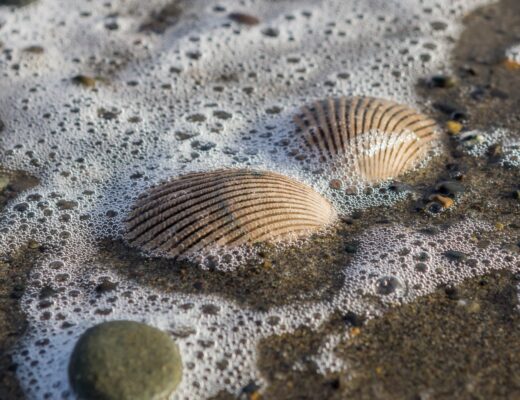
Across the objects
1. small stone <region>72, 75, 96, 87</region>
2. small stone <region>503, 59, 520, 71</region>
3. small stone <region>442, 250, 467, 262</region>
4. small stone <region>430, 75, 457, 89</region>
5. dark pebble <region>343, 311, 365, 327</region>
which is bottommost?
dark pebble <region>343, 311, 365, 327</region>

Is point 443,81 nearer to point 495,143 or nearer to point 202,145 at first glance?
point 495,143

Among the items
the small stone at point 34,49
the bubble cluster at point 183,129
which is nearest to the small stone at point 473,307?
the bubble cluster at point 183,129

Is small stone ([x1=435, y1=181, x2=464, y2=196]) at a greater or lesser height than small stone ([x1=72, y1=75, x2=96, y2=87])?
lesser

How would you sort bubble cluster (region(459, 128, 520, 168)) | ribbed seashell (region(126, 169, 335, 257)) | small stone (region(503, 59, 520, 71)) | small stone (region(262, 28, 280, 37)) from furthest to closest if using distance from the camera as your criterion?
small stone (region(262, 28, 280, 37)) → small stone (region(503, 59, 520, 71)) → bubble cluster (region(459, 128, 520, 168)) → ribbed seashell (region(126, 169, 335, 257))

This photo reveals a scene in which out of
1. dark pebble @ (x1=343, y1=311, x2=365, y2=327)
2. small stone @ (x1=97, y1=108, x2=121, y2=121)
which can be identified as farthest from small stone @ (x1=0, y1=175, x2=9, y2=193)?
dark pebble @ (x1=343, y1=311, x2=365, y2=327)

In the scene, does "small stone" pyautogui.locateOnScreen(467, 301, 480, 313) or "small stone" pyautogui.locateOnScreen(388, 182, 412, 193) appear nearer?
"small stone" pyautogui.locateOnScreen(467, 301, 480, 313)

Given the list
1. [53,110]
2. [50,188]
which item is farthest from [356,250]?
[53,110]

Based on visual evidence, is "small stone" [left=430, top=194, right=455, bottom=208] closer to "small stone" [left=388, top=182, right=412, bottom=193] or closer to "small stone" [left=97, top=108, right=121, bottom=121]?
"small stone" [left=388, top=182, right=412, bottom=193]

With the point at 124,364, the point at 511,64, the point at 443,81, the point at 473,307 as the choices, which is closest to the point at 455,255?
the point at 473,307

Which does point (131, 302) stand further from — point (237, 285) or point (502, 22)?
point (502, 22)
